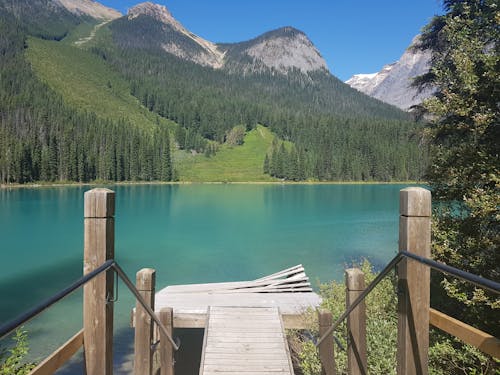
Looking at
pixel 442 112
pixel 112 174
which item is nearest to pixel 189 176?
pixel 112 174

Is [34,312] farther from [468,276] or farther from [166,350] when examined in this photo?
[166,350]

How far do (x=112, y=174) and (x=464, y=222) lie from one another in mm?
108371

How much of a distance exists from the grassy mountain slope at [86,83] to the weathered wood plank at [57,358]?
15235 cm

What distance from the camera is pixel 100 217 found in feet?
9.64

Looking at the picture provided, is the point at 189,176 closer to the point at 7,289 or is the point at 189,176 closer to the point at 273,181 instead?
the point at 273,181

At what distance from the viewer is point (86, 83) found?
569 ft

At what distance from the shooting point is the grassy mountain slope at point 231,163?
12606 centimetres

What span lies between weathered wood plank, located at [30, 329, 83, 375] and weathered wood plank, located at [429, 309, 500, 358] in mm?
2573

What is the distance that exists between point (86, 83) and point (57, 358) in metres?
189

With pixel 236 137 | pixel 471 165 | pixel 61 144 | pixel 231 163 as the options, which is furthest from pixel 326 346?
pixel 236 137

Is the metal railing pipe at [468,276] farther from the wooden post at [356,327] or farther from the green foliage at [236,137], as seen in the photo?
the green foliage at [236,137]

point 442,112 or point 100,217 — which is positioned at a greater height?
point 442,112

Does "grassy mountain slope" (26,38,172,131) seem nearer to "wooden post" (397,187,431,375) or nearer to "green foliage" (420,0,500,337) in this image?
"green foliage" (420,0,500,337)

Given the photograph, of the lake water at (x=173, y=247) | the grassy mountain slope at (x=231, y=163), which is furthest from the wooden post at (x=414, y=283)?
the grassy mountain slope at (x=231, y=163)
